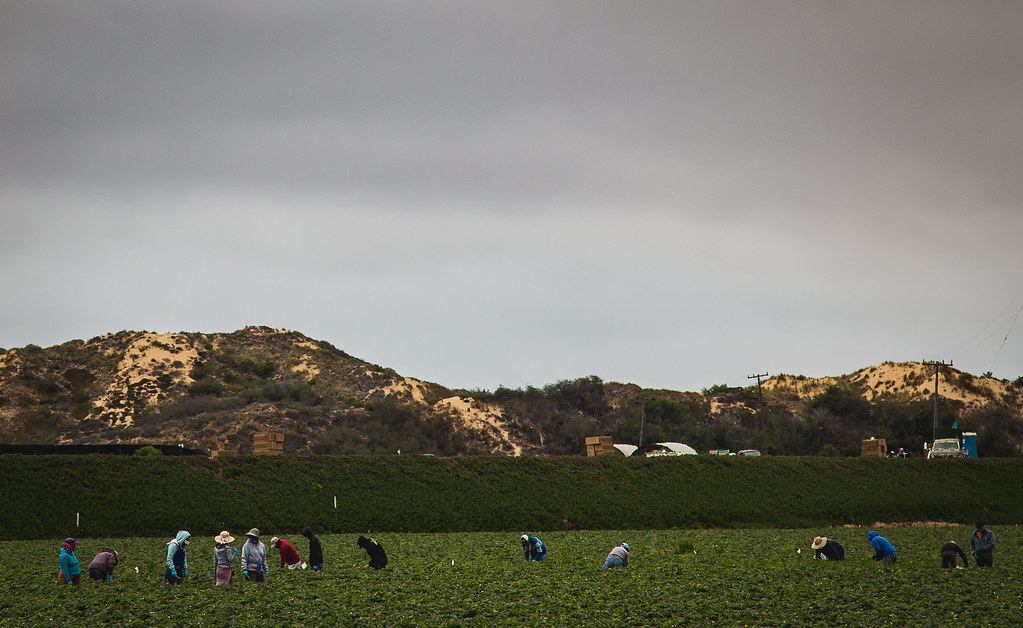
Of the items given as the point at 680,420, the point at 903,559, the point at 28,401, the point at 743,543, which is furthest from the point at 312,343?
the point at 903,559

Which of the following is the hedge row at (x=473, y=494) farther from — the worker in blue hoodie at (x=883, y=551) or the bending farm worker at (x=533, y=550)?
the worker in blue hoodie at (x=883, y=551)

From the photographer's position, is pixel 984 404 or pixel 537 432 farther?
pixel 984 404

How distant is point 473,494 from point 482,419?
46356 millimetres

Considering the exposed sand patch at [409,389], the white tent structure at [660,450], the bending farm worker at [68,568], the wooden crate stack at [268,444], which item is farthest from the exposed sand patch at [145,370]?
the bending farm worker at [68,568]

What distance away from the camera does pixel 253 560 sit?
20625mm

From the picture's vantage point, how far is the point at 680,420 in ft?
324

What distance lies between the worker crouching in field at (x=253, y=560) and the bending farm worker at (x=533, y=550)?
7406 mm

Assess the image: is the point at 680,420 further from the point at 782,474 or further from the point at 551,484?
the point at 551,484

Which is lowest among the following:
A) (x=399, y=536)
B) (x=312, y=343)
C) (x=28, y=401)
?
(x=399, y=536)

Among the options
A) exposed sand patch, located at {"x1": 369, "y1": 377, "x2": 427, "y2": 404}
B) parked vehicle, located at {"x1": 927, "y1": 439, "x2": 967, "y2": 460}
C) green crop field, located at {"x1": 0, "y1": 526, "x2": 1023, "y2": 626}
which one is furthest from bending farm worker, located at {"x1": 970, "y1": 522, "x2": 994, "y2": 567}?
exposed sand patch, located at {"x1": 369, "y1": 377, "x2": 427, "y2": 404}

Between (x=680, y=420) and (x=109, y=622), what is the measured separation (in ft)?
283

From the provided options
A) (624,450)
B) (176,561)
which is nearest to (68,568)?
(176,561)

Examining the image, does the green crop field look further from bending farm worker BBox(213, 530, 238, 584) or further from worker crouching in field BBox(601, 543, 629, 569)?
bending farm worker BBox(213, 530, 238, 584)

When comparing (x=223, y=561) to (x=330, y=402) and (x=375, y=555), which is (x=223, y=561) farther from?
(x=330, y=402)
